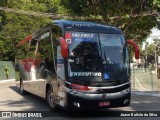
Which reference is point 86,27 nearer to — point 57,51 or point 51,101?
point 57,51

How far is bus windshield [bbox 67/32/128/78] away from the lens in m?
10.6

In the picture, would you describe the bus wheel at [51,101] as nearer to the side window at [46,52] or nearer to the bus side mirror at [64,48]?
the side window at [46,52]

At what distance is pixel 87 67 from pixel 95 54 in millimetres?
504

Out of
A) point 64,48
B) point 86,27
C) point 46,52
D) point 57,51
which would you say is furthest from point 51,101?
point 86,27

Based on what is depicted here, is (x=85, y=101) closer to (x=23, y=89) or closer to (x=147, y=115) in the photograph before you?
(x=147, y=115)

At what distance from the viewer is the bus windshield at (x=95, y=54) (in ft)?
34.8

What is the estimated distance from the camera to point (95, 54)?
10.8 m

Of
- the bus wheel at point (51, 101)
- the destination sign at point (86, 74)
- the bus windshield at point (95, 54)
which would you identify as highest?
the bus windshield at point (95, 54)

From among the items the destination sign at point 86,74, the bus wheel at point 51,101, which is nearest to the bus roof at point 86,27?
the destination sign at point 86,74

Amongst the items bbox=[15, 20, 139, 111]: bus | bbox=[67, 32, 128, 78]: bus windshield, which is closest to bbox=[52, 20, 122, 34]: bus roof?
bbox=[15, 20, 139, 111]: bus

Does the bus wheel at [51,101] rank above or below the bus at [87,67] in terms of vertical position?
below

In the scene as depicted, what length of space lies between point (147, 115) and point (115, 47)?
2423mm

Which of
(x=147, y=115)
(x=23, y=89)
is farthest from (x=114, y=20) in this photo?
(x=147, y=115)

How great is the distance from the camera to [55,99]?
37.6 feet
